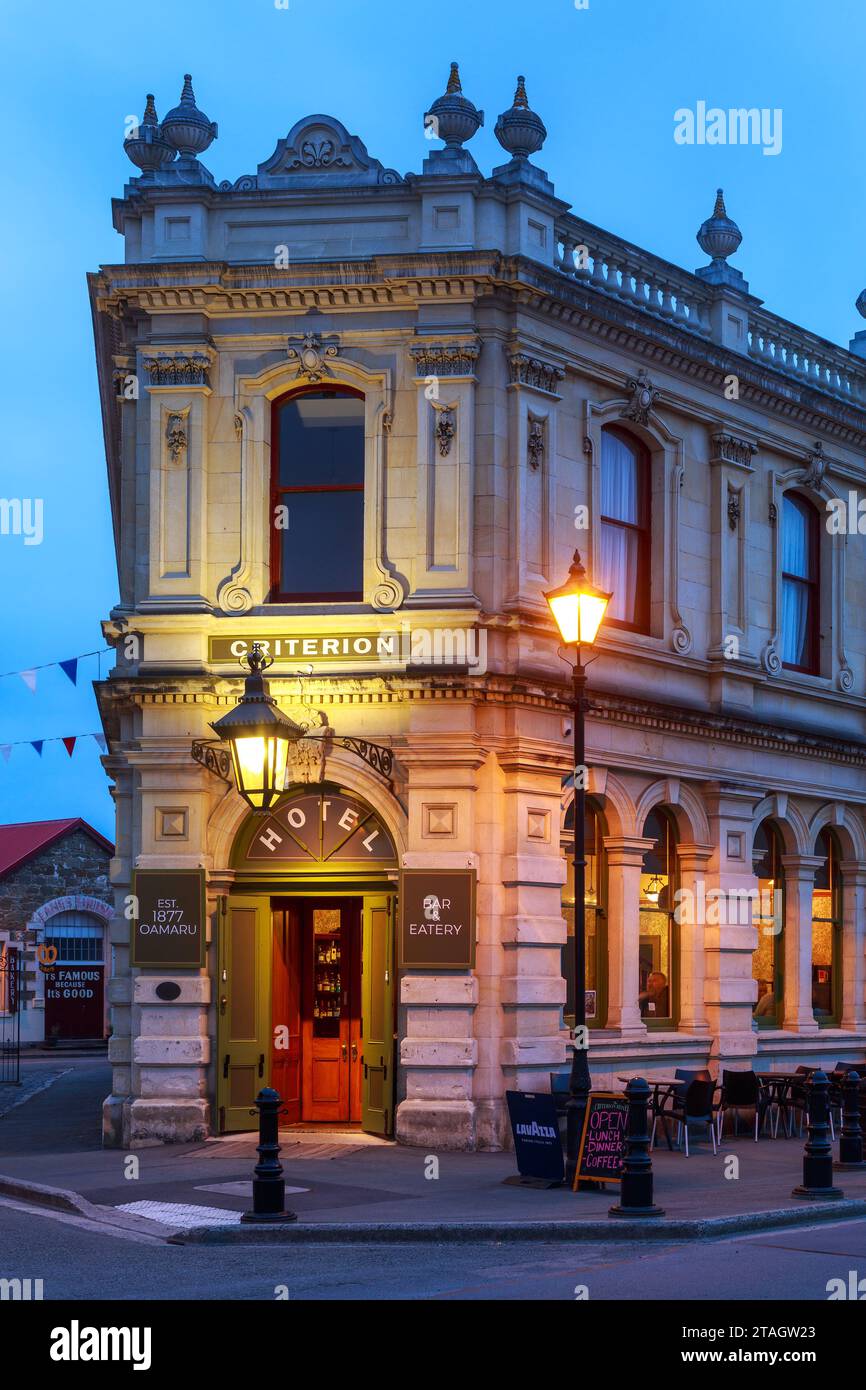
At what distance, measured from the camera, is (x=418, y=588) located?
66.2 ft

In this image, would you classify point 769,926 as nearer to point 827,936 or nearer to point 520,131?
point 827,936

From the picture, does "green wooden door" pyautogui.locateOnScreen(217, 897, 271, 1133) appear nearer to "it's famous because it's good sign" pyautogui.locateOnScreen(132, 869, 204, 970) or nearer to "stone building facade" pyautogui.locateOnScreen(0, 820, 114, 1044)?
"it's famous because it's good sign" pyautogui.locateOnScreen(132, 869, 204, 970)

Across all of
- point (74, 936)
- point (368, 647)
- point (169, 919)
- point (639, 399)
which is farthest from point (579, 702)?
point (74, 936)

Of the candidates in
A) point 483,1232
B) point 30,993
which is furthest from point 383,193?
point 30,993

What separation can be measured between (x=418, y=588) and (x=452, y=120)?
5510 mm

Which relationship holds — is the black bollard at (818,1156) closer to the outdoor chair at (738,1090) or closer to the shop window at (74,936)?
the outdoor chair at (738,1090)

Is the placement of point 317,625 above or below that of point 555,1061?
above

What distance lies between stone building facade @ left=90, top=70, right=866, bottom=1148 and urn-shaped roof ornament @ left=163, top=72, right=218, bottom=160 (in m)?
0.06

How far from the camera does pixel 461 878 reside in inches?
771

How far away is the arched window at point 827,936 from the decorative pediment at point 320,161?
11417mm

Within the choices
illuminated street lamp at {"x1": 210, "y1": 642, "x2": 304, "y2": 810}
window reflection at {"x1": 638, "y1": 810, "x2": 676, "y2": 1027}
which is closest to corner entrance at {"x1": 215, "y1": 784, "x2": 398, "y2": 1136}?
window reflection at {"x1": 638, "y1": 810, "x2": 676, "y2": 1027}

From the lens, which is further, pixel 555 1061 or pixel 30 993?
pixel 30 993
